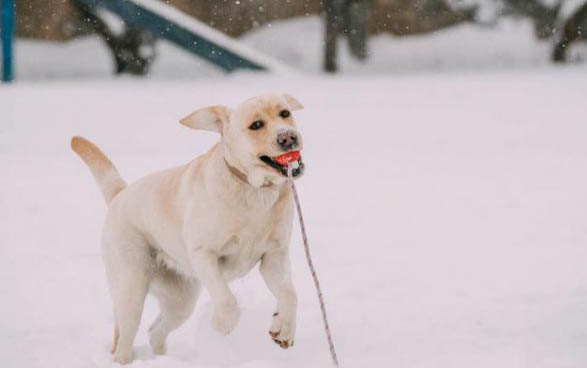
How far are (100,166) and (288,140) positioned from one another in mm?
1504

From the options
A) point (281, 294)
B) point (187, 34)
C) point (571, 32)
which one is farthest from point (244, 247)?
point (571, 32)

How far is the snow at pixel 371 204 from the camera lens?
407 centimetres

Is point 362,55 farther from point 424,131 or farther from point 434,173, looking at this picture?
point 434,173

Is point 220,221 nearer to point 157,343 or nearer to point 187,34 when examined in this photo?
point 157,343

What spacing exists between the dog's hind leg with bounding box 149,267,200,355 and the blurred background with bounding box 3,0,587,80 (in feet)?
32.7

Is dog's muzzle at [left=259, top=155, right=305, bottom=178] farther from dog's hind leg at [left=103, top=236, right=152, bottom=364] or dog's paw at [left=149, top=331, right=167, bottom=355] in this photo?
dog's paw at [left=149, top=331, right=167, bottom=355]

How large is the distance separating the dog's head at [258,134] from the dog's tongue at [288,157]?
16 millimetres

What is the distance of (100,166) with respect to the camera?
419cm

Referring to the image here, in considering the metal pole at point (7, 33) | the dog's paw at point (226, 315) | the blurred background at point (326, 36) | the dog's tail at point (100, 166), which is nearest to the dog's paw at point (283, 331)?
the dog's paw at point (226, 315)

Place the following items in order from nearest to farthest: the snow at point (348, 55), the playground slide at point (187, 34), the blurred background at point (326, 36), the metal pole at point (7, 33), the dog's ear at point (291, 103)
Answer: the dog's ear at point (291, 103) → the metal pole at point (7, 33) → the playground slide at point (187, 34) → the blurred background at point (326, 36) → the snow at point (348, 55)

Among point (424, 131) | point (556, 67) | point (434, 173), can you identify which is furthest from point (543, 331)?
point (556, 67)

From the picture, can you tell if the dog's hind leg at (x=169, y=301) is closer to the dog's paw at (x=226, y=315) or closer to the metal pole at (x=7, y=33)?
the dog's paw at (x=226, y=315)

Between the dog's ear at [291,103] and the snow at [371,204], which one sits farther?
the snow at [371,204]

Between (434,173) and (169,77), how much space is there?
6.82 meters
